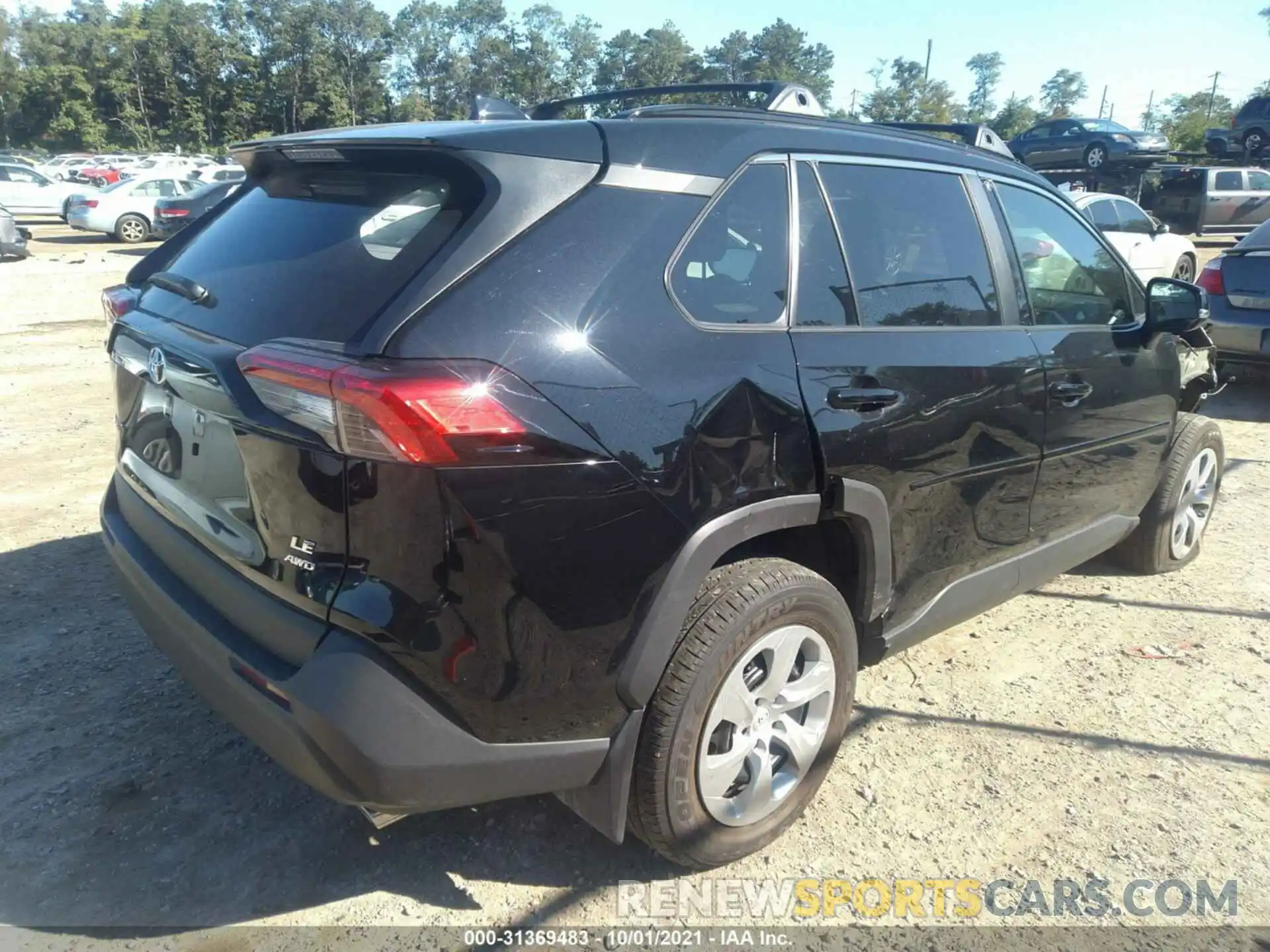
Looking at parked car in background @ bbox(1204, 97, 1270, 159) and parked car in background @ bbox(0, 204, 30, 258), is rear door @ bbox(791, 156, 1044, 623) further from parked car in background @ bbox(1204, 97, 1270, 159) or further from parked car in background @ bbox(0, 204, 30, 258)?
parked car in background @ bbox(1204, 97, 1270, 159)

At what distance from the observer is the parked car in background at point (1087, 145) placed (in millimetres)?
24312

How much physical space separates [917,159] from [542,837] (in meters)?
2.40

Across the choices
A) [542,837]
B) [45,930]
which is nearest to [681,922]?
[542,837]

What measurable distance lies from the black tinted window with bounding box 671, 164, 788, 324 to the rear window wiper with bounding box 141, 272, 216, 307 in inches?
47.0

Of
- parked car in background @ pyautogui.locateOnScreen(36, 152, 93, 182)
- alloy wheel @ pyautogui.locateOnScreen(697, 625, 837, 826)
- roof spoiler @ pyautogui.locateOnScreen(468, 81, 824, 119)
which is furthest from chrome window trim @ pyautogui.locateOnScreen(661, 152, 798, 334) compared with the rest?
parked car in background @ pyautogui.locateOnScreen(36, 152, 93, 182)

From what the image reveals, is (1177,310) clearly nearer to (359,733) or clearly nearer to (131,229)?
(359,733)

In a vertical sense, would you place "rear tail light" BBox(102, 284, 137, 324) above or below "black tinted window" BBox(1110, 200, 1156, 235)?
above

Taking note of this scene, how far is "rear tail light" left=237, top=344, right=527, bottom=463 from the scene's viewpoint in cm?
188

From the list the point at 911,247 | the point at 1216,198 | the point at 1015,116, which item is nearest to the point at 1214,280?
the point at 911,247

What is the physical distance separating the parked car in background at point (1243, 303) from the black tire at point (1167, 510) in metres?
3.72

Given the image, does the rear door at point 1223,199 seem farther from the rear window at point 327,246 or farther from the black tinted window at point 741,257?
the rear window at point 327,246

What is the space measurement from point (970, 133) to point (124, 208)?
23.3 m

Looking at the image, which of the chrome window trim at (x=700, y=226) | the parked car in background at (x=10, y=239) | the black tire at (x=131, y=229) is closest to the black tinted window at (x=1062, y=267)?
the chrome window trim at (x=700, y=226)

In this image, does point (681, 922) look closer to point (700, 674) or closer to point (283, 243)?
point (700, 674)
